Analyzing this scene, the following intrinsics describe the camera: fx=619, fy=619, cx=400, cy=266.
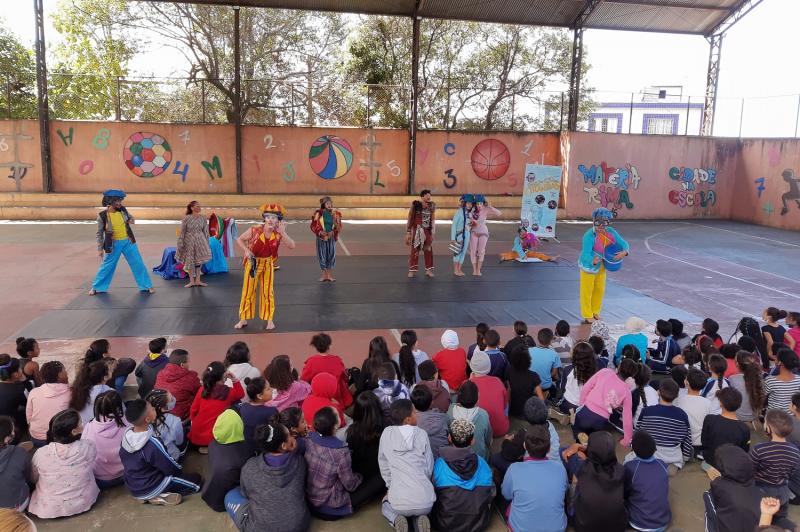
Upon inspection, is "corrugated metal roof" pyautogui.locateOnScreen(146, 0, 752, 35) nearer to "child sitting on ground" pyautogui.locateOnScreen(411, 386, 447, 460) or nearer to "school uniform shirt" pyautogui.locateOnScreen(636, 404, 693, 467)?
"child sitting on ground" pyautogui.locateOnScreen(411, 386, 447, 460)

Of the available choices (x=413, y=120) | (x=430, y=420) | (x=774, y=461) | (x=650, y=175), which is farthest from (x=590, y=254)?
(x=650, y=175)

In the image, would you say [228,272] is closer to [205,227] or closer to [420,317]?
[205,227]

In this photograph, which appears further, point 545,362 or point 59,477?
point 545,362

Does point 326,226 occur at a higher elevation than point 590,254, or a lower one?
higher

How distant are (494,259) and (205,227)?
6.71 metres

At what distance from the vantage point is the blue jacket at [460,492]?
14.2ft

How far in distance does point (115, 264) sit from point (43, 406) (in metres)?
6.01

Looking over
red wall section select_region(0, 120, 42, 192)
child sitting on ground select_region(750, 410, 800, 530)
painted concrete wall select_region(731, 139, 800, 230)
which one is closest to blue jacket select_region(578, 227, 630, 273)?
child sitting on ground select_region(750, 410, 800, 530)

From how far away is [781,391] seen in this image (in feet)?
18.6

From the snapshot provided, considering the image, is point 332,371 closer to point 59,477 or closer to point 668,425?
point 59,477

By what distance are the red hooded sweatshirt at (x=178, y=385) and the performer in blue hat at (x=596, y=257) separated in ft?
20.1

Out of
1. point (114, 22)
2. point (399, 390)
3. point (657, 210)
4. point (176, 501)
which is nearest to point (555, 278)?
point (399, 390)

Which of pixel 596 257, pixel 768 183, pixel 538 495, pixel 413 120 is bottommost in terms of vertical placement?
pixel 538 495

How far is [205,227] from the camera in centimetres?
1133
